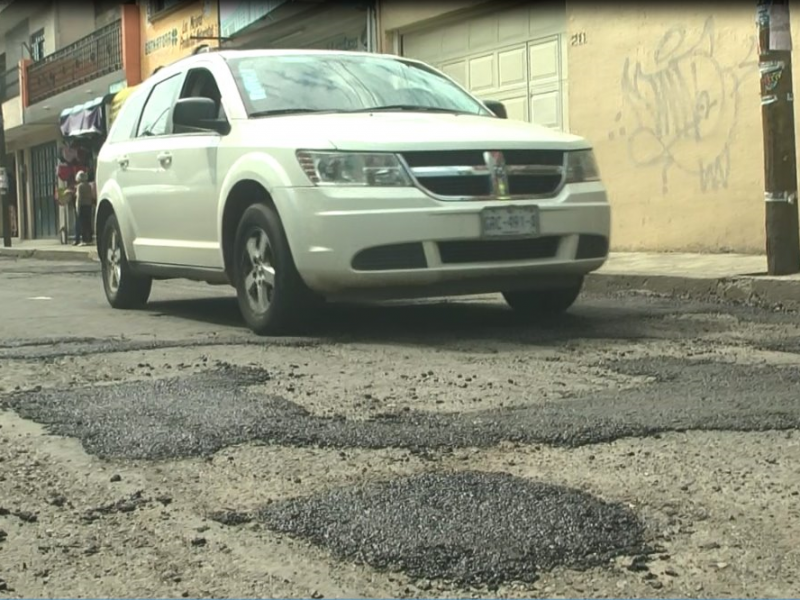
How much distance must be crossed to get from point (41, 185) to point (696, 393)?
31.3 metres

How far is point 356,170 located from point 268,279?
2.66 feet

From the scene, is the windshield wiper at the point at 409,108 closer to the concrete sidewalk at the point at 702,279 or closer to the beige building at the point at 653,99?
the concrete sidewalk at the point at 702,279

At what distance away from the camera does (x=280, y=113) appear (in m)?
6.32

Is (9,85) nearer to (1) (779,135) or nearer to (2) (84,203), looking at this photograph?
(2) (84,203)

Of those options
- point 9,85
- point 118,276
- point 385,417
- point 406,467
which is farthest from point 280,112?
point 9,85

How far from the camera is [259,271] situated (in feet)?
20.1

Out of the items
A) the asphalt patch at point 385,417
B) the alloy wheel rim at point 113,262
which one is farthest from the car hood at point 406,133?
the alloy wheel rim at point 113,262

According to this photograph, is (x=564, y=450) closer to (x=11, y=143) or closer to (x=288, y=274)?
(x=288, y=274)

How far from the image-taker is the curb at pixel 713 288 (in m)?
7.00

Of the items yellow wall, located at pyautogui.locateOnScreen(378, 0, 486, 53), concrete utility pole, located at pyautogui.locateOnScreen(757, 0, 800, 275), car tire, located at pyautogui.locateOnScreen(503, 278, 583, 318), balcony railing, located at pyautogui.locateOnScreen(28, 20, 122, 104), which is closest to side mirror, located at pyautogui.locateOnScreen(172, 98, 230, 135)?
car tire, located at pyautogui.locateOnScreen(503, 278, 583, 318)

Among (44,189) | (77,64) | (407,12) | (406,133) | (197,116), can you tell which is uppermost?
(77,64)

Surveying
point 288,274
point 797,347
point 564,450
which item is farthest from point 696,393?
point 288,274

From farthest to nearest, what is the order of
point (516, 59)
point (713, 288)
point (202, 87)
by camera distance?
point (516, 59) → point (713, 288) → point (202, 87)

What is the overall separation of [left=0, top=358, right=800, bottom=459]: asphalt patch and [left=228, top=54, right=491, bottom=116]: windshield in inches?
91.6
